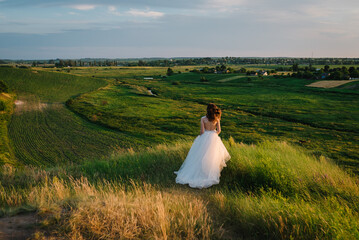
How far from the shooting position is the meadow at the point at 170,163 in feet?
14.9

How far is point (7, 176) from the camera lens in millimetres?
8453

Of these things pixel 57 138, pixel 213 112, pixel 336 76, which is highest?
pixel 336 76

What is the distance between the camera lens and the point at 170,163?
9562 millimetres

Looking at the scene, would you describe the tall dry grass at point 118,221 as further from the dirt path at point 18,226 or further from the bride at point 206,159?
the bride at point 206,159

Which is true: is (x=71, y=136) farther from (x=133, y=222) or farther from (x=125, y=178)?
(x=133, y=222)

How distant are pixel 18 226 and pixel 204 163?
5499 mm

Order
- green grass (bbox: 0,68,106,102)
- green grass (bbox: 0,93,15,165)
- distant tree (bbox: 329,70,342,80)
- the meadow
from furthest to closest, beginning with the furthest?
1. distant tree (bbox: 329,70,342,80)
2. green grass (bbox: 0,68,106,102)
3. green grass (bbox: 0,93,15,165)
4. the meadow

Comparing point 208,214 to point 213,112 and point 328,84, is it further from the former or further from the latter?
point 328,84

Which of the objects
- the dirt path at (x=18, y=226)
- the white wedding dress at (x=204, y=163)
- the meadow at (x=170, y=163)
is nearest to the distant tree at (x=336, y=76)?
the meadow at (x=170, y=163)

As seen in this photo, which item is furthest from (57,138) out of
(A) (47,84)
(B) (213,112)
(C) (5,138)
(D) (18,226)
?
(A) (47,84)

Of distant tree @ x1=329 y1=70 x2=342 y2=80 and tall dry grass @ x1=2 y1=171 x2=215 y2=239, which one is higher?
distant tree @ x1=329 y1=70 x2=342 y2=80

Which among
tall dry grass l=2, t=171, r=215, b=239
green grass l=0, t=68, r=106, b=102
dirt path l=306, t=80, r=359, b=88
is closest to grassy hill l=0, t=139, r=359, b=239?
tall dry grass l=2, t=171, r=215, b=239

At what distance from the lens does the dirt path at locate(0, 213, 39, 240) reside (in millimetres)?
3982

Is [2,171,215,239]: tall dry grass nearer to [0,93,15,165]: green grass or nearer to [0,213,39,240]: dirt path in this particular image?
[0,213,39,240]: dirt path
